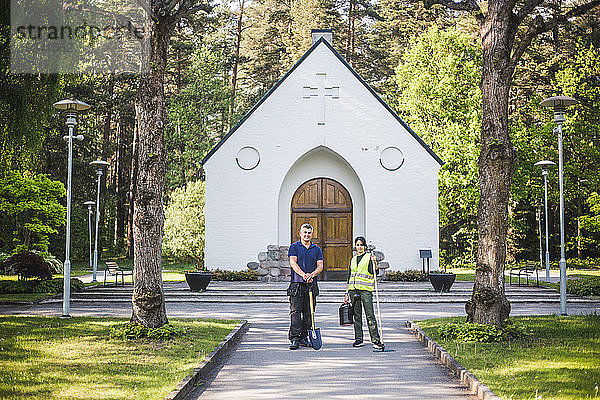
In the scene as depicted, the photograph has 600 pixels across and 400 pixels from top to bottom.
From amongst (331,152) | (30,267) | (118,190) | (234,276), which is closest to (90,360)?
(30,267)

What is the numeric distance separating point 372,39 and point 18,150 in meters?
31.2

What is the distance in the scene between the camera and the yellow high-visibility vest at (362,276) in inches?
449

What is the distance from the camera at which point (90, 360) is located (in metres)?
9.48

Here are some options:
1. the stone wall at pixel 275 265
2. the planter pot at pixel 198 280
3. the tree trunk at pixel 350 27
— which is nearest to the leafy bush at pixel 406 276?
the stone wall at pixel 275 265

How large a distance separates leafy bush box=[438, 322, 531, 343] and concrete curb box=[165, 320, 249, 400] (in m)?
3.77

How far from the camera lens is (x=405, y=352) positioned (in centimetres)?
1115

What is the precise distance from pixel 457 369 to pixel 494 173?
4.08 meters

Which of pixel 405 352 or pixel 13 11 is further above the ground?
pixel 13 11

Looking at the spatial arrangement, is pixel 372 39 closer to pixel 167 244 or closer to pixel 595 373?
pixel 167 244

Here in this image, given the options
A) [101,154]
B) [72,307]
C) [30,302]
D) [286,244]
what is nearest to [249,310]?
[72,307]

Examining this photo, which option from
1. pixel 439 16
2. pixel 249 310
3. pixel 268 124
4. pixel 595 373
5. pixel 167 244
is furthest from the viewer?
pixel 439 16

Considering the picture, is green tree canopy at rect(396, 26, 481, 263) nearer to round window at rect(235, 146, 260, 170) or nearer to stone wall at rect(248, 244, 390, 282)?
stone wall at rect(248, 244, 390, 282)

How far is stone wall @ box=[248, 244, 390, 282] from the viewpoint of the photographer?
84.4 ft

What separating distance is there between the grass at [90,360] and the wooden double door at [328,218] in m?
13.5
